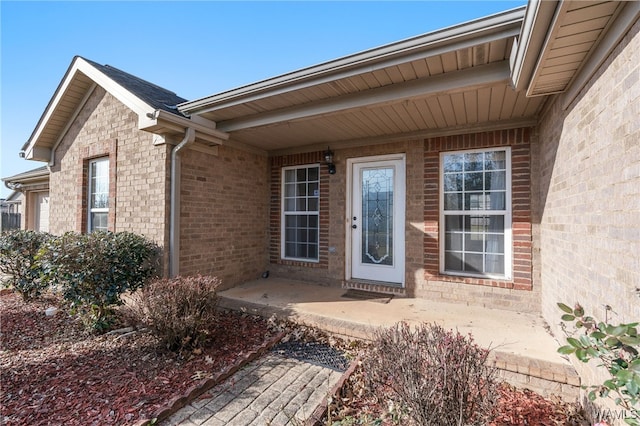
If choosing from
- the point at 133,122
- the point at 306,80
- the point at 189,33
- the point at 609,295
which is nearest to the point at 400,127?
the point at 306,80

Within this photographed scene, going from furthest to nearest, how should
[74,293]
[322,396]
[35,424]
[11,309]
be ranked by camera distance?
1. [11,309]
2. [74,293]
3. [322,396]
4. [35,424]

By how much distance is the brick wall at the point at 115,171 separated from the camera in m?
4.65

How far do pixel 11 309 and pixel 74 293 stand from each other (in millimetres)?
2343

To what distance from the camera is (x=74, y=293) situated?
3.86 metres

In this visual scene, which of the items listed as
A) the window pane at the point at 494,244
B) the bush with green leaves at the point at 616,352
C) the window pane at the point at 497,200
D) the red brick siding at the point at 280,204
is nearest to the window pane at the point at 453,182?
the window pane at the point at 497,200

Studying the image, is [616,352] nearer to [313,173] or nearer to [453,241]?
[453,241]

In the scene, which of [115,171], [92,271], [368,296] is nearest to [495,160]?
[368,296]

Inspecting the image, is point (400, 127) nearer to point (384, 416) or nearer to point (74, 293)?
point (384, 416)

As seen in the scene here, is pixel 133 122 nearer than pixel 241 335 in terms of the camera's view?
No

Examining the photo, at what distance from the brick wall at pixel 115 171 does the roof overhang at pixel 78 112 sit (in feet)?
0.71

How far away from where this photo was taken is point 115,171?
206 inches

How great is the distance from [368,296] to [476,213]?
7.07 ft

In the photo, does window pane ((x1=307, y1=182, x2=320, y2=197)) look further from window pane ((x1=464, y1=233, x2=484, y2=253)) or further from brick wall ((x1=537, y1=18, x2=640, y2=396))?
brick wall ((x1=537, y1=18, x2=640, y2=396))

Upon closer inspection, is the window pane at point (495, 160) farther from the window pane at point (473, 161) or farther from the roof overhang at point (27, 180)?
the roof overhang at point (27, 180)
